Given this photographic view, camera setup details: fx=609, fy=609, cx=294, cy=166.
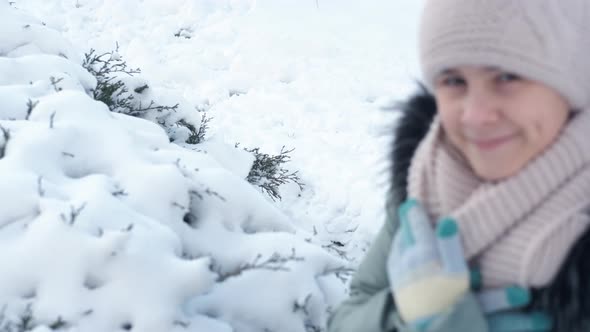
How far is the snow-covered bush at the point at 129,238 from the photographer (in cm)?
181

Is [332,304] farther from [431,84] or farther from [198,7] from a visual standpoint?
[198,7]

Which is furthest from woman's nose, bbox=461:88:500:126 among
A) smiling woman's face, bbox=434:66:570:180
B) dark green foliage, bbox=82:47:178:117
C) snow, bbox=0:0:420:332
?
dark green foliage, bbox=82:47:178:117

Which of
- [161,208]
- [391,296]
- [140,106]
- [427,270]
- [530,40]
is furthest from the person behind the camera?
[140,106]

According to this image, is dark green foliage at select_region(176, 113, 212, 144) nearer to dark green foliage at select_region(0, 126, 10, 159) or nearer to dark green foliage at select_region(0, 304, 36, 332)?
dark green foliage at select_region(0, 126, 10, 159)

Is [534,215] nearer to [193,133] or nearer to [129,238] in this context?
[129,238]

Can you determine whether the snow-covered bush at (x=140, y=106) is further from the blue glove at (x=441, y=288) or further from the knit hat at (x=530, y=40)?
the knit hat at (x=530, y=40)

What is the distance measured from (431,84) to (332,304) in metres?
1.07

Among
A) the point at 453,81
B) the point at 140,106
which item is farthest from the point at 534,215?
the point at 140,106

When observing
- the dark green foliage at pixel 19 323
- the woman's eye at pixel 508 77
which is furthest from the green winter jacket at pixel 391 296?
the dark green foliage at pixel 19 323

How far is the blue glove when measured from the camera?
130cm

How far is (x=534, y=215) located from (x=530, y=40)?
0.36m

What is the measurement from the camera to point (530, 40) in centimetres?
124

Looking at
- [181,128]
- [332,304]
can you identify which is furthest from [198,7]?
[332,304]

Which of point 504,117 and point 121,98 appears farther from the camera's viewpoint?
point 121,98
